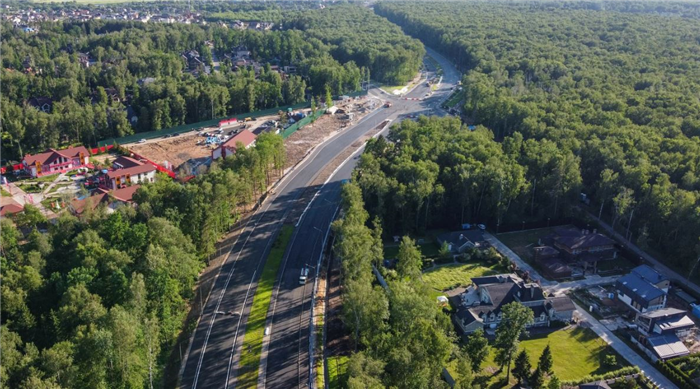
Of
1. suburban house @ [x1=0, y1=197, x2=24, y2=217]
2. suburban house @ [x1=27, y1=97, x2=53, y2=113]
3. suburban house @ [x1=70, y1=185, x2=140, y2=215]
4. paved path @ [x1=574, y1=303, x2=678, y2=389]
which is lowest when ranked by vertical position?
paved path @ [x1=574, y1=303, x2=678, y2=389]

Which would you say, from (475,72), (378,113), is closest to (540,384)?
(378,113)

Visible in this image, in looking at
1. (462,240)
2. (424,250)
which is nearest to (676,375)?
(462,240)

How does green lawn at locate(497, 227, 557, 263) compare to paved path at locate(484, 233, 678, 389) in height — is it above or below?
above

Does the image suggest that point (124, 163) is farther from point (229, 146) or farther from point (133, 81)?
point (133, 81)

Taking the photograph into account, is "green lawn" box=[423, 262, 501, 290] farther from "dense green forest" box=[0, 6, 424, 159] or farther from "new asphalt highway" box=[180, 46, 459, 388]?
"dense green forest" box=[0, 6, 424, 159]

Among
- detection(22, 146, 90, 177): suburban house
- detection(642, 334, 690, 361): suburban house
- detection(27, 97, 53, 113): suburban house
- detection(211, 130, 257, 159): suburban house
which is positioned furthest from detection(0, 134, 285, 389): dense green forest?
detection(27, 97, 53, 113): suburban house

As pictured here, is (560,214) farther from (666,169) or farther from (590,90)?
(590,90)
